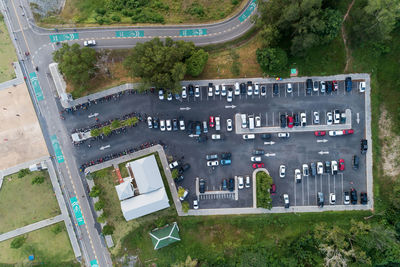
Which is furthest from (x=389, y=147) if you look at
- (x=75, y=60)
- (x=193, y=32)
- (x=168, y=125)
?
(x=75, y=60)

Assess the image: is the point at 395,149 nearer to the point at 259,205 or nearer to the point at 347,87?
the point at 347,87

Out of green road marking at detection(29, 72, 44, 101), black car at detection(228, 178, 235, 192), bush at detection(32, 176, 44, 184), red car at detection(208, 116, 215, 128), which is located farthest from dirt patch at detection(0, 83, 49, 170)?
black car at detection(228, 178, 235, 192)

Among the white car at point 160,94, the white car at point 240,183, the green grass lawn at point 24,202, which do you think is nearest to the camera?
the white car at point 240,183

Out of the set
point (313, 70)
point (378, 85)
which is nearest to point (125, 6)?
point (313, 70)

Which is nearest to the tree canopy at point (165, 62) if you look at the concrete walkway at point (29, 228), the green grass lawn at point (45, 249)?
the concrete walkway at point (29, 228)

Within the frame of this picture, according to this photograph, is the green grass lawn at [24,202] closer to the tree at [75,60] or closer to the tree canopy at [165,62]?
the tree at [75,60]

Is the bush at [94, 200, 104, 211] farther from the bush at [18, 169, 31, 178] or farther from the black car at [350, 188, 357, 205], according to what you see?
the black car at [350, 188, 357, 205]
